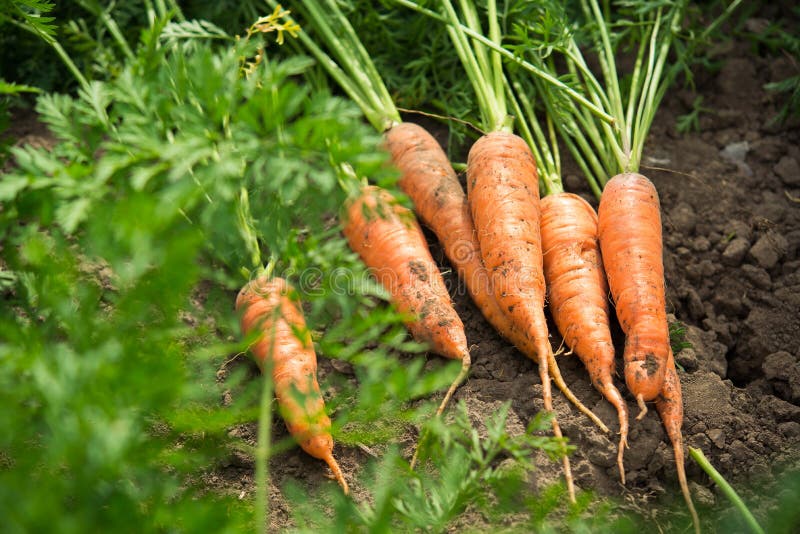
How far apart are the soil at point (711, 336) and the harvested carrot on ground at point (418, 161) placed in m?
0.08

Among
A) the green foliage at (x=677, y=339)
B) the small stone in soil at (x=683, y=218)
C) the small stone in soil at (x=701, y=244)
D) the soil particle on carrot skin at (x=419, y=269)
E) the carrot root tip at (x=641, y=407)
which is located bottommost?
the carrot root tip at (x=641, y=407)

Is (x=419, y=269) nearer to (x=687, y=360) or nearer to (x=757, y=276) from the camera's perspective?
(x=687, y=360)

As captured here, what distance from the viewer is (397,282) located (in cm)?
217

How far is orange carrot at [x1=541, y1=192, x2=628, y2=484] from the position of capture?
6.44 feet

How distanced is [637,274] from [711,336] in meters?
0.28

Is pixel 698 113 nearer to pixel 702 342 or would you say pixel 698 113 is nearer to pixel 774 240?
pixel 774 240

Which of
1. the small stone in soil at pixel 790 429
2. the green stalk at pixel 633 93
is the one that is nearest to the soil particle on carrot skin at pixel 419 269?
the green stalk at pixel 633 93

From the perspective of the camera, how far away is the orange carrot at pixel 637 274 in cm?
189

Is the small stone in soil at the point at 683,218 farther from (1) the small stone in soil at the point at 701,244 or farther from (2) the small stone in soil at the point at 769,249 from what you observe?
(2) the small stone in soil at the point at 769,249

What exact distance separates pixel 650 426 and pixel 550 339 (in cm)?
38

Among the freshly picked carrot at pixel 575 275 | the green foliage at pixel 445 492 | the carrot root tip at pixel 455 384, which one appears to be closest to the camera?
the green foliage at pixel 445 492

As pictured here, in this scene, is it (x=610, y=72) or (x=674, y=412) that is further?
(x=610, y=72)

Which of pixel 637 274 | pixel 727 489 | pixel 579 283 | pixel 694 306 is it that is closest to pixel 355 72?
pixel 579 283

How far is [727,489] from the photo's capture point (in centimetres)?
167
